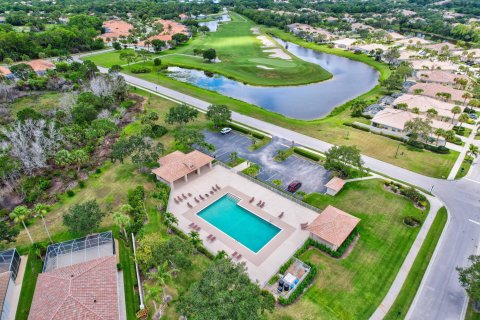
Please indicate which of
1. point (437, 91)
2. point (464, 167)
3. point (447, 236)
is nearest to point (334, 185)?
point (447, 236)

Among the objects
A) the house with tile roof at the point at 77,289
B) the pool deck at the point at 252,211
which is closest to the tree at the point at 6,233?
the house with tile roof at the point at 77,289

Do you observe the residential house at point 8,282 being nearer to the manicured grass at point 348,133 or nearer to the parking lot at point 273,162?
the parking lot at point 273,162

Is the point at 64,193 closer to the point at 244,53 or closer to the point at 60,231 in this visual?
the point at 60,231

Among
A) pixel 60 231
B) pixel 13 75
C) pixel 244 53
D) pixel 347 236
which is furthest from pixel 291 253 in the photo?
pixel 244 53

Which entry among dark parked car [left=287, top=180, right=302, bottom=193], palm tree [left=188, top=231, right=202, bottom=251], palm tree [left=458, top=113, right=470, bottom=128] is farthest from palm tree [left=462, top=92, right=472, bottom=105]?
palm tree [left=188, top=231, right=202, bottom=251]

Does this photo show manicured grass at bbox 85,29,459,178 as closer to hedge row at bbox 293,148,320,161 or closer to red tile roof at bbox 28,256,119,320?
hedge row at bbox 293,148,320,161


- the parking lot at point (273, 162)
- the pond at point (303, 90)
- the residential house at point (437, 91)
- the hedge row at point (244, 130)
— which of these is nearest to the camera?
the parking lot at point (273, 162)
